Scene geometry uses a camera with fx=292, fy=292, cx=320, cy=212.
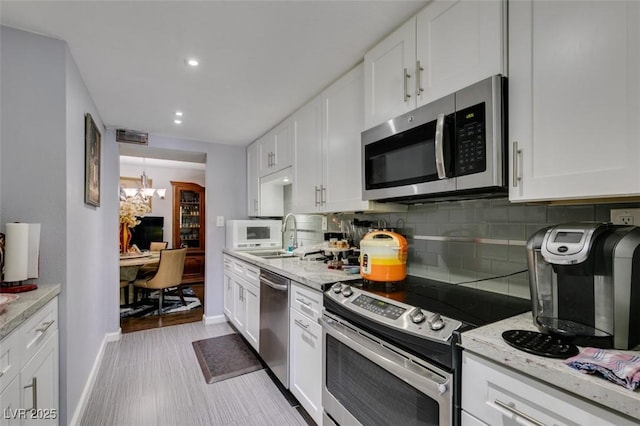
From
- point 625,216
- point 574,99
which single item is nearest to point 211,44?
point 574,99

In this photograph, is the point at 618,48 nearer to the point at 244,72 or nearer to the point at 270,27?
the point at 270,27

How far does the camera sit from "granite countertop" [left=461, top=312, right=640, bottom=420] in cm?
63

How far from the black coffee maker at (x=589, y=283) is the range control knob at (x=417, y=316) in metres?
0.36

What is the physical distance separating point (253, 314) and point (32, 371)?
1594mm

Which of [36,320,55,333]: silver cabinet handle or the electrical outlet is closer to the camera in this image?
the electrical outlet

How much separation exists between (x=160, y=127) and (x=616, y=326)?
3.80m

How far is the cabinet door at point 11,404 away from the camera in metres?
1.02

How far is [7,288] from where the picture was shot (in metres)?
1.40

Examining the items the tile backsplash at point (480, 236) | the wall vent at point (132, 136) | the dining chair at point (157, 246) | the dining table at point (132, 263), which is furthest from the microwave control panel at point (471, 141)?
the dining chair at point (157, 246)

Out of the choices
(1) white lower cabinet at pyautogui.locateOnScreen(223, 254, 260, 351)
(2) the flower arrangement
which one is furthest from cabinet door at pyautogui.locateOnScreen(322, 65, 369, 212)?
(2) the flower arrangement

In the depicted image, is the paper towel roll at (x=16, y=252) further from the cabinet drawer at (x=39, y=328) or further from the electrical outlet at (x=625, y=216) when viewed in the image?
the electrical outlet at (x=625, y=216)

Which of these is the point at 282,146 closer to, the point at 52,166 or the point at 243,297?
the point at 243,297

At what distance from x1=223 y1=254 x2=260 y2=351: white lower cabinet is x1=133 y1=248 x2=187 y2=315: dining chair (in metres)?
0.77

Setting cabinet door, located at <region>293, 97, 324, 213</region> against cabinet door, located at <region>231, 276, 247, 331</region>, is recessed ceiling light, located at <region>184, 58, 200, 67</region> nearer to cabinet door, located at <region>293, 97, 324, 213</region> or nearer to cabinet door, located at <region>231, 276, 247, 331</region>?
cabinet door, located at <region>293, 97, 324, 213</region>
